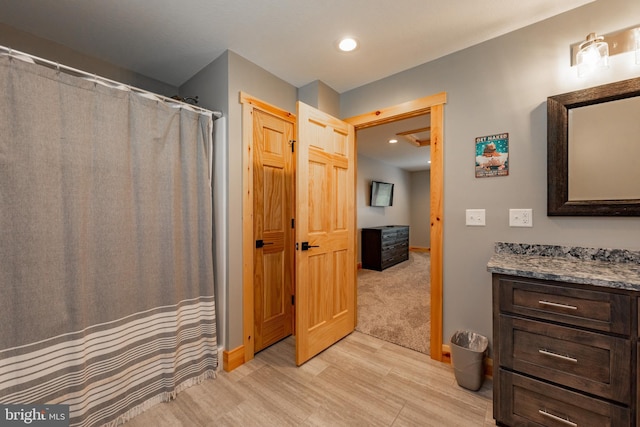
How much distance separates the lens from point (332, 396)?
5.62ft

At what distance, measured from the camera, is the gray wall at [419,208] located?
782 cm

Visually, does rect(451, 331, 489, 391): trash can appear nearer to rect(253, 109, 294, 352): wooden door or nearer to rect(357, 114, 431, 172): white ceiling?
rect(253, 109, 294, 352): wooden door

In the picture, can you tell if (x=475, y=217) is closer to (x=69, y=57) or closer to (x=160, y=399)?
(x=160, y=399)

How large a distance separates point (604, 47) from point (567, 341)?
5.29 feet

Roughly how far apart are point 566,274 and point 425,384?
1169mm

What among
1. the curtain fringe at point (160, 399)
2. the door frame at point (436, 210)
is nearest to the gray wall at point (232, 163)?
the curtain fringe at point (160, 399)

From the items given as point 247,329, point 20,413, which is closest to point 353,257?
point 247,329

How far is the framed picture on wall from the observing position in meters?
1.83

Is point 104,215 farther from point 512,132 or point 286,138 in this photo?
point 512,132

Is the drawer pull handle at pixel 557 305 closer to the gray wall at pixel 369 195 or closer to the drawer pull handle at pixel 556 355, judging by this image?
the drawer pull handle at pixel 556 355

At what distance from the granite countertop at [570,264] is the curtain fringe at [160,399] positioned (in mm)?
1999

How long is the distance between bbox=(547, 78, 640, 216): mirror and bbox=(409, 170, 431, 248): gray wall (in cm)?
637

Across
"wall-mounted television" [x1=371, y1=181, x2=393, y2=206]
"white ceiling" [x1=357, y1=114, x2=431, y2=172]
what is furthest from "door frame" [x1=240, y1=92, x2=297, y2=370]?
"wall-mounted television" [x1=371, y1=181, x2=393, y2=206]

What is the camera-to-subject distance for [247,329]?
2.11m
